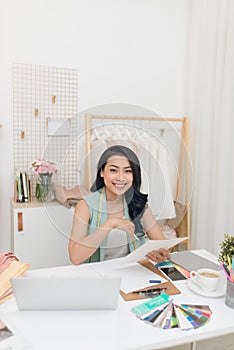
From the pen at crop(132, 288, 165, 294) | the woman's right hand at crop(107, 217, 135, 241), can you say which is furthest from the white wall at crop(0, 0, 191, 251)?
the pen at crop(132, 288, 165, 294)

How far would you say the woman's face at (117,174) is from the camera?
1.35 metres

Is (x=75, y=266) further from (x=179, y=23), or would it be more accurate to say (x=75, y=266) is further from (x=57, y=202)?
(x=179, y=23)

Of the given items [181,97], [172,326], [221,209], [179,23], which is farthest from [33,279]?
[179,23]

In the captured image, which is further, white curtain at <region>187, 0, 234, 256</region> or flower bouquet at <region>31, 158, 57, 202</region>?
white curtain at <region>187, 0, 234, 256</region>

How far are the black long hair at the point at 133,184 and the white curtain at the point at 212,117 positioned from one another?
3.97ft

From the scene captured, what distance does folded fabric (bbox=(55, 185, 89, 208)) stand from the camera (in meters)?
1.55

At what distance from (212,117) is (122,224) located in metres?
1.53

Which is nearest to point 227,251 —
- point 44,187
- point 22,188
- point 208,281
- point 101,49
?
point 208,281

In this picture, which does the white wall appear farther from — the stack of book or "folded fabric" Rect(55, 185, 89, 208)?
"folded fabric" Rect(55, 185, 89, 208)

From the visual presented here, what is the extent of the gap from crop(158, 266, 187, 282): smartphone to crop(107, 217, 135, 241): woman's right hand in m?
0.18

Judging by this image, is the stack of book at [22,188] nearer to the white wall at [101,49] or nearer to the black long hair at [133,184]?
the white wall at [101,49]

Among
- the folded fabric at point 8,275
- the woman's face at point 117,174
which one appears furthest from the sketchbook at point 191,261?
the folded fabric at point 8,275

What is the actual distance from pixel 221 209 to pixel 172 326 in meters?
1.63

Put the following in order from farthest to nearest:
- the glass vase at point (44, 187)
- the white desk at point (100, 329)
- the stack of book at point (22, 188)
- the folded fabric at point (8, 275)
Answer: the stack of book at point (22, 188), the glass vase at point (44, 187), the folded fabric at point (8, 275), the white desk at point (100, 329)
